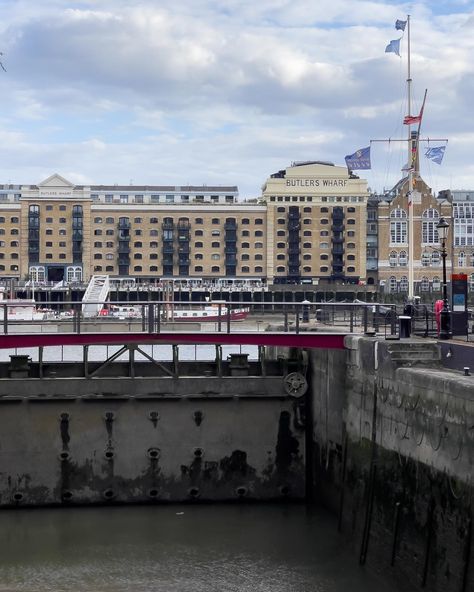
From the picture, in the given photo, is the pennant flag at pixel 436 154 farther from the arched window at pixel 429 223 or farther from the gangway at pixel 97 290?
the arched window at pixel 429 223

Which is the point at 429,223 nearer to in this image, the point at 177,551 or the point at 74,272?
the point at 74,272

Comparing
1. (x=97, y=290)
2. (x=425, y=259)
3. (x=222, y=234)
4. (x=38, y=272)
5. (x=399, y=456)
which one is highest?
(x=222, y=234)

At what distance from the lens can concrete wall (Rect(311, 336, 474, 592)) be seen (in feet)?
62.7

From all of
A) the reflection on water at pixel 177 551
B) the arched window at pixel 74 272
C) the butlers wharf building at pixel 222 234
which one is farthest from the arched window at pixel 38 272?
the reflection on water at pixel 177 551

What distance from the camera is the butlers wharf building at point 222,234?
151 metres

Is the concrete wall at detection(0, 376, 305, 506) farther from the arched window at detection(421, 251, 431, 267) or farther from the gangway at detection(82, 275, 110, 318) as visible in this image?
the arched window at detection(421, 251, 431, 267)

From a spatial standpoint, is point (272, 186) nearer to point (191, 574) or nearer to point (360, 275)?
point (360, 275)

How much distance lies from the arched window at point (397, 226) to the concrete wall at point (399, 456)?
12676 centimetres

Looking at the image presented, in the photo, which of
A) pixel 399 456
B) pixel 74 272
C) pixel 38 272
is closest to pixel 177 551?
pixel 399 456

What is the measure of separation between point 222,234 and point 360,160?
331 feet

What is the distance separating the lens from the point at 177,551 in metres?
26.5

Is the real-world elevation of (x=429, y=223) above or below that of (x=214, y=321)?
above

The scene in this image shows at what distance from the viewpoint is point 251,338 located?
27688mm

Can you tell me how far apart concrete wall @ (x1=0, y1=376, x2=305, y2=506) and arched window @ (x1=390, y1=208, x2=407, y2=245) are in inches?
4998
